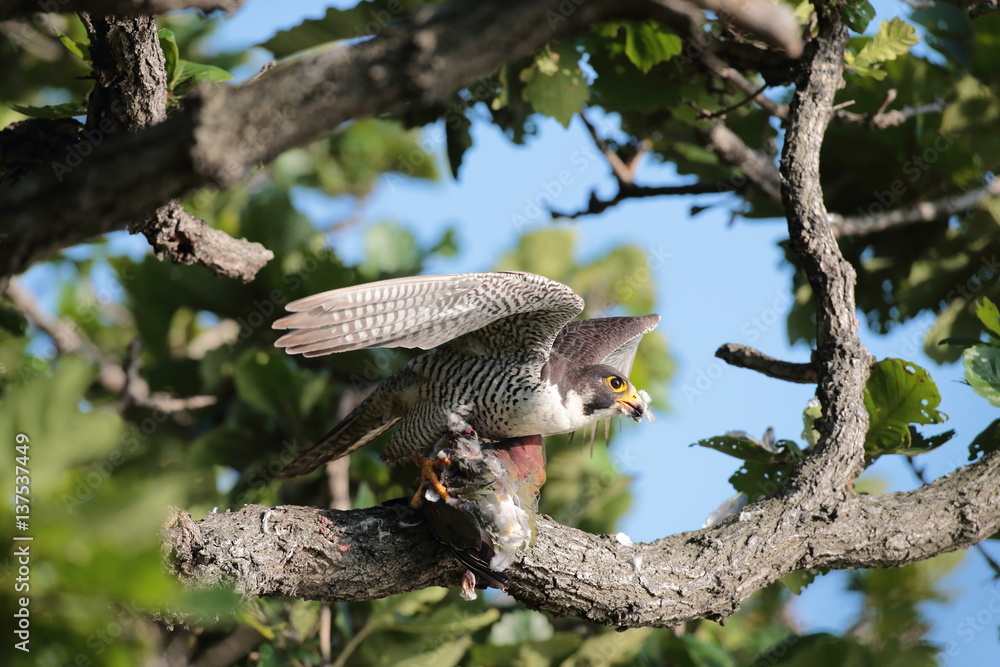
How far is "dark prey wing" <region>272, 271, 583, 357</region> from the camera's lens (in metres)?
3.15

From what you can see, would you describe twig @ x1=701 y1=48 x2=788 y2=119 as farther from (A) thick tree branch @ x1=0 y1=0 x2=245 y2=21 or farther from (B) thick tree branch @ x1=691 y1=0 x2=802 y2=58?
(A) thick tree branch @ x1=0 y1=0 x2=245 y2=21

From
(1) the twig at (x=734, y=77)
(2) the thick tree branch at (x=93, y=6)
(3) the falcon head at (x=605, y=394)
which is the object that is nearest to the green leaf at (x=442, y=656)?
(3) the falcon head at (x=605, y=394)

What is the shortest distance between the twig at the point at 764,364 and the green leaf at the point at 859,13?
61.2 inches

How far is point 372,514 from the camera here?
3256 mm

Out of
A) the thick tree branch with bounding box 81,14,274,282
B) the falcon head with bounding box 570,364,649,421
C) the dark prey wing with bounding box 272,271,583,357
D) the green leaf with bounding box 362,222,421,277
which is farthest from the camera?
the green leaf with bounding box 362,222,421,277

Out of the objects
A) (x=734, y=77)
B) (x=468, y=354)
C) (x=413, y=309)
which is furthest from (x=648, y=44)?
(x=413, y=309)

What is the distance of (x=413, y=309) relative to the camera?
3393 mm

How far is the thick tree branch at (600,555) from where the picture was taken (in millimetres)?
3014

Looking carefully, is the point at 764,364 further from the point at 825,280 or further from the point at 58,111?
A: the point at 58,111

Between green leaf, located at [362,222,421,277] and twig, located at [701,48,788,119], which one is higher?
twig, located at [701,48,788,119]

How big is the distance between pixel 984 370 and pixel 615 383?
1669 millimetres

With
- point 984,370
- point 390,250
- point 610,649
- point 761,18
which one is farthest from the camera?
point 390,250

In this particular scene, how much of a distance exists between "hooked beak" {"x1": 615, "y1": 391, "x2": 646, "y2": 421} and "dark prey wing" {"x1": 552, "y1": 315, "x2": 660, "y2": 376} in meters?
0.31

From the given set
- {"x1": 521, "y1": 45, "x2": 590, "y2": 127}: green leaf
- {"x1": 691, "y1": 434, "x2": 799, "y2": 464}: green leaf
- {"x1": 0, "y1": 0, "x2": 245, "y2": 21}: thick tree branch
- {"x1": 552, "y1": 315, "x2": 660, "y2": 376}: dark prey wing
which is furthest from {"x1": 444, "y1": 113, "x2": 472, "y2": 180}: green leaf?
{"x1": 0, "y1": 0, "x2": 245, "y2": 21}: thick tree branch
